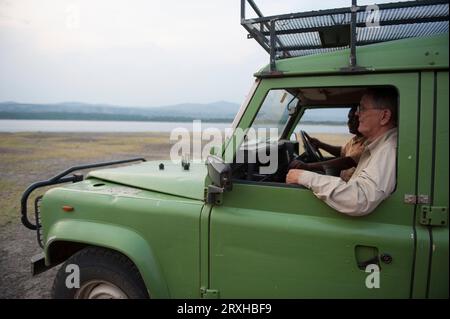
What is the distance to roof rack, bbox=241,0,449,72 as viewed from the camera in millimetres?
1933

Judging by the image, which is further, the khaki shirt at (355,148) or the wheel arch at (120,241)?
the khaki shirt at (355,148)

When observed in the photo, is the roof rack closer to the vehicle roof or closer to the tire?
the vehicle roof

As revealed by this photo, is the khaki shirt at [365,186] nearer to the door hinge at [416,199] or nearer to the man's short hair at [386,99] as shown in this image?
the door hinge at [416,199]

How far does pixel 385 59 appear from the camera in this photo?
1.93m

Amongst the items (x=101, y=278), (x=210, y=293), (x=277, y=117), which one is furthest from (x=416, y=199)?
(x=101, y=278)

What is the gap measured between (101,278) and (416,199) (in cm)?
212

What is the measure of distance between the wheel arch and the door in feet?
1.29

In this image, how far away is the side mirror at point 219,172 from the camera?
1945mm

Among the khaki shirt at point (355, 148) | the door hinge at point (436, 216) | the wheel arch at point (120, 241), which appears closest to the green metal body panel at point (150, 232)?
the wheel arch at point (120, 241)

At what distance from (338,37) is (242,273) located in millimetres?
1835

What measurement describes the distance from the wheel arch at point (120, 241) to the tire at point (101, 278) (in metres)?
0.10

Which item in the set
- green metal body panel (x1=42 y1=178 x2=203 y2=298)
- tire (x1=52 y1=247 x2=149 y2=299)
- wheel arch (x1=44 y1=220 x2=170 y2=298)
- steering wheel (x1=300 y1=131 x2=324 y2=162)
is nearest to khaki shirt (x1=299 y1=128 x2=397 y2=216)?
green metal body panel (x1=42 y1=178 x2=203 y2=298)

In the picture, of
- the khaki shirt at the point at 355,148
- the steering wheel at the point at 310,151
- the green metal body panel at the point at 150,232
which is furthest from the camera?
the steering wheel at the point at 310,151
